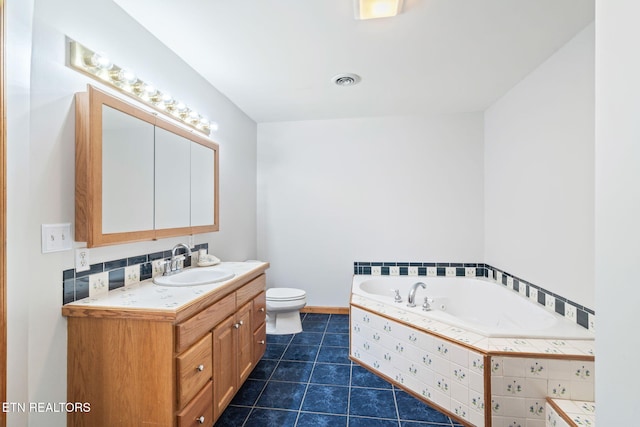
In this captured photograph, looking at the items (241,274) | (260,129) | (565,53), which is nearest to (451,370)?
(241,274)

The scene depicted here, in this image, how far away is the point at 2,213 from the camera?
1.03 m

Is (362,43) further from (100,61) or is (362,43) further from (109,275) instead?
(109,275)

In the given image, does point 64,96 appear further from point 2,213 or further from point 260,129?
point 260,129

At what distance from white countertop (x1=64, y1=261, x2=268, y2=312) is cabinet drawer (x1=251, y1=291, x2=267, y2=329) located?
0.50m

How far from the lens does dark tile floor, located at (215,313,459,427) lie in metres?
1.73

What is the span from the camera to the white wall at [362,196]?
3.27 m

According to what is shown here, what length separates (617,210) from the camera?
61 cm

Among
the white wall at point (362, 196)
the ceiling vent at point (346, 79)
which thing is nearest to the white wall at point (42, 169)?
the ceiling vent at point (346, 79)

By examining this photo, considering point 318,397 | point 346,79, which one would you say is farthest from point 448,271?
point 346,79

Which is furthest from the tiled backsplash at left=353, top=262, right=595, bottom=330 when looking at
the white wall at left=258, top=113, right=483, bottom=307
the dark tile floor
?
the dark tile floor

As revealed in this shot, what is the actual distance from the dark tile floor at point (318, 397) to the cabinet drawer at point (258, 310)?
393mm

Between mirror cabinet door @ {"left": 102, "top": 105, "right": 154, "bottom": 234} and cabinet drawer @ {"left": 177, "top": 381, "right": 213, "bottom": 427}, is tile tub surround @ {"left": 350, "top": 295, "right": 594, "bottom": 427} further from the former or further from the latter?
mirror cabinet door @ {"left": 102, "top": 105, "right": 154, "bottom": 234}

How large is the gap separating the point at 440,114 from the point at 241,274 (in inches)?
109

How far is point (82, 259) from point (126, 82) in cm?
95
